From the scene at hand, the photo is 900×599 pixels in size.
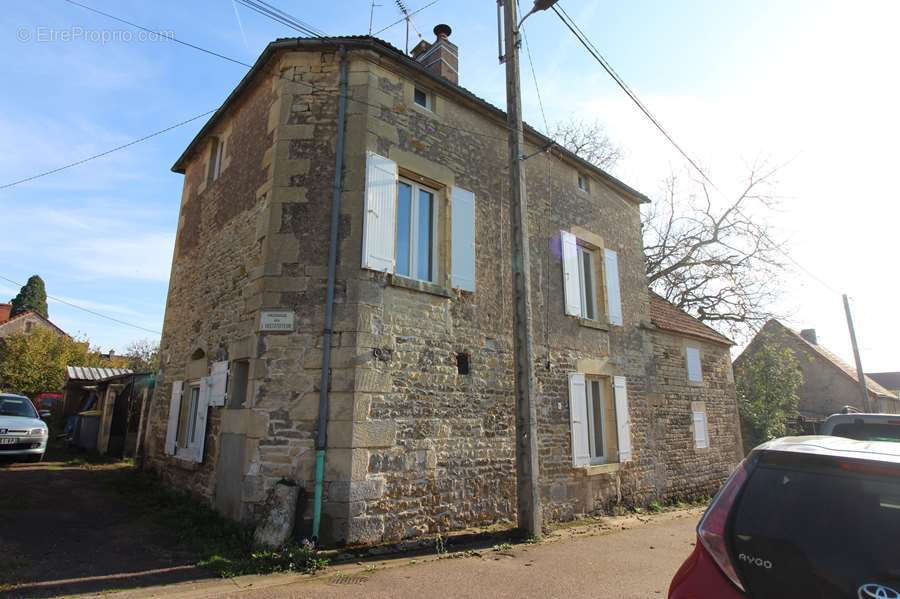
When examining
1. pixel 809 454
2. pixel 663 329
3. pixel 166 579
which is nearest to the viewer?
pixel 809 454

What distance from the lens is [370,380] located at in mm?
6172

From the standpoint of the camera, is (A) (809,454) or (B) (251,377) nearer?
(A) (809,454)

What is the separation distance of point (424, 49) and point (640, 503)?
952cm

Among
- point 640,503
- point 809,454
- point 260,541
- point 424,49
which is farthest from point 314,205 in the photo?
point 640,503

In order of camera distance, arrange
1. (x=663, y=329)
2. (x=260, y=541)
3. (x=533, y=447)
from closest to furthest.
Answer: (x=260, y=541), (x=533, y=447), (x=663, y=329)

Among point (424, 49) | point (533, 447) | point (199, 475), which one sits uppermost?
point (424, 49)

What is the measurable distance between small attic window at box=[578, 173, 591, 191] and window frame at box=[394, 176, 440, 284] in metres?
3.97

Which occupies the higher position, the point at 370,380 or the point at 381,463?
the point at 370,380

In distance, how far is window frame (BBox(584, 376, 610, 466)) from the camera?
360 inches

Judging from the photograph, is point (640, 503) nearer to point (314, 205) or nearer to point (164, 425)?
point (314, 205)

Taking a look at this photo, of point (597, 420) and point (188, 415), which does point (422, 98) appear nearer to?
point (188, 415)

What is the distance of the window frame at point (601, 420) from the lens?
9148 mm

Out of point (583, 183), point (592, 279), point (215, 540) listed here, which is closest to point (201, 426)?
point (215, 540)

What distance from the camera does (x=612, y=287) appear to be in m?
10.3
